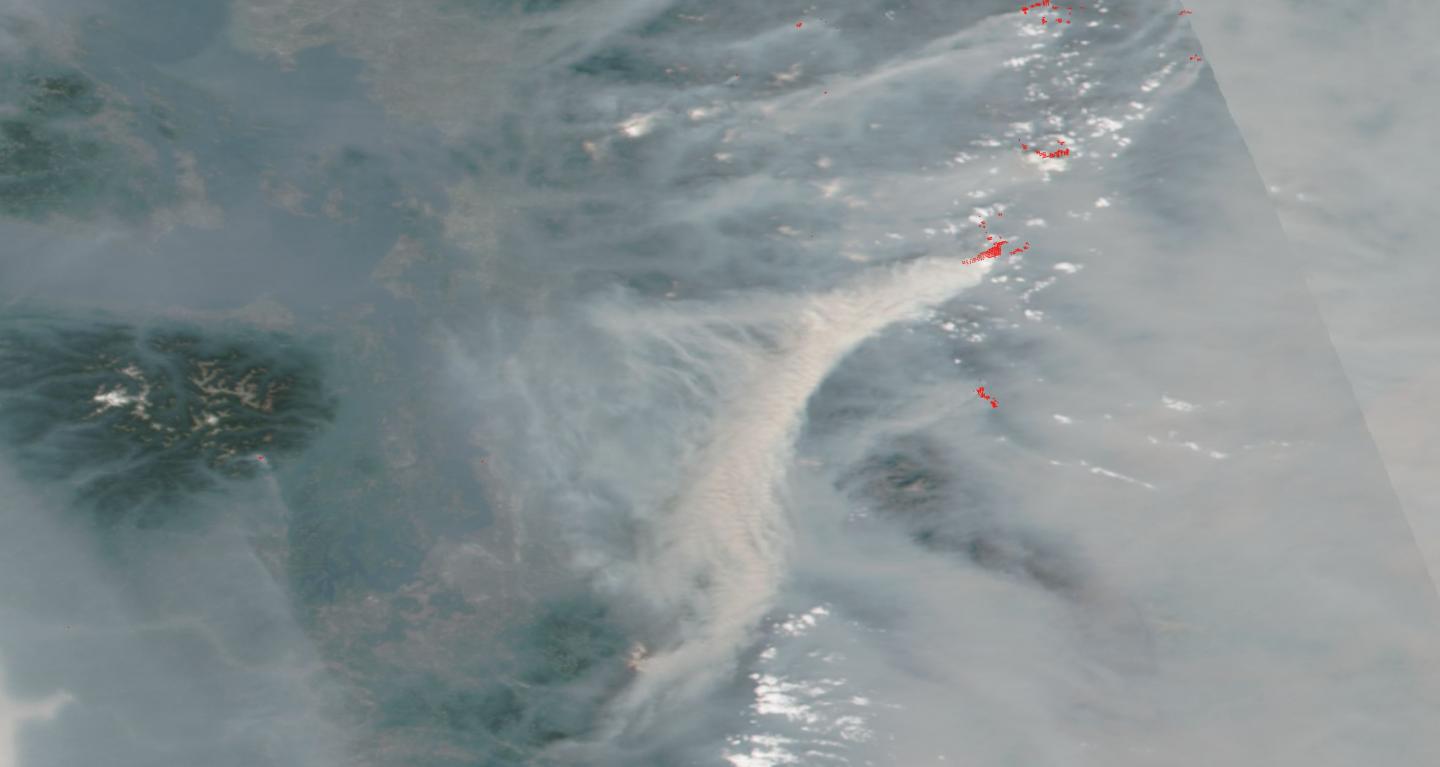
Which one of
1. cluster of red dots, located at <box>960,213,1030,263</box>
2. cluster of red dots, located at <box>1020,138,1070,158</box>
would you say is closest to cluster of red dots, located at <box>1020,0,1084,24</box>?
cluster of red dots, located at <box>1020,138,1070,158</box>

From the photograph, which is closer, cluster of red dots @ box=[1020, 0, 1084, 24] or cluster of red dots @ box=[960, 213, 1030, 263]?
cluster of red dots @ box=[960, 213, 1030, 263]

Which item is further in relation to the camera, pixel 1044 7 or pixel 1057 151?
pixel 1044 7

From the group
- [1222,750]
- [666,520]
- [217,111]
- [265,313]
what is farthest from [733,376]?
[217,111]

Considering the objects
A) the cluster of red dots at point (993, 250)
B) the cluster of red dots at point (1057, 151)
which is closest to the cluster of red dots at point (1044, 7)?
the cluster of red dots at point (1057, 151)

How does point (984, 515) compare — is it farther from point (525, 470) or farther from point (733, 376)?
point (525, 470)

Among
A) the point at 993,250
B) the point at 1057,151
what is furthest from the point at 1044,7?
the point at 993,250

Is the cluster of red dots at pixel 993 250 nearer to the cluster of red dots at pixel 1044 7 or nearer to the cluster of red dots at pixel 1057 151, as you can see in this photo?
the cluster of red dots at pixel 1057 151

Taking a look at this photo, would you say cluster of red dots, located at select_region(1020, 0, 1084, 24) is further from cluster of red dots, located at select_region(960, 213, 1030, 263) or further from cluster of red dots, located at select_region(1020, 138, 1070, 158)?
cluster of red dots, located at select_region(960, 213, 1030, 263)

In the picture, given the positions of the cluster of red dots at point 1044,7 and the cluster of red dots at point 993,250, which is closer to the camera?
the cluster of red dots at point 993,250

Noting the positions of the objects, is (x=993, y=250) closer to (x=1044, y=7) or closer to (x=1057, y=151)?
(x=1057, y=151)

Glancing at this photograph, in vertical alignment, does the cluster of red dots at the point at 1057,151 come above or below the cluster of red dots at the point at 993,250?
above

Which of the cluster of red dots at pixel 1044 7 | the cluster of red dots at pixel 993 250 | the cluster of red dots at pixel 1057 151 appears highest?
the cluster of red dots at pixel 1044 7
